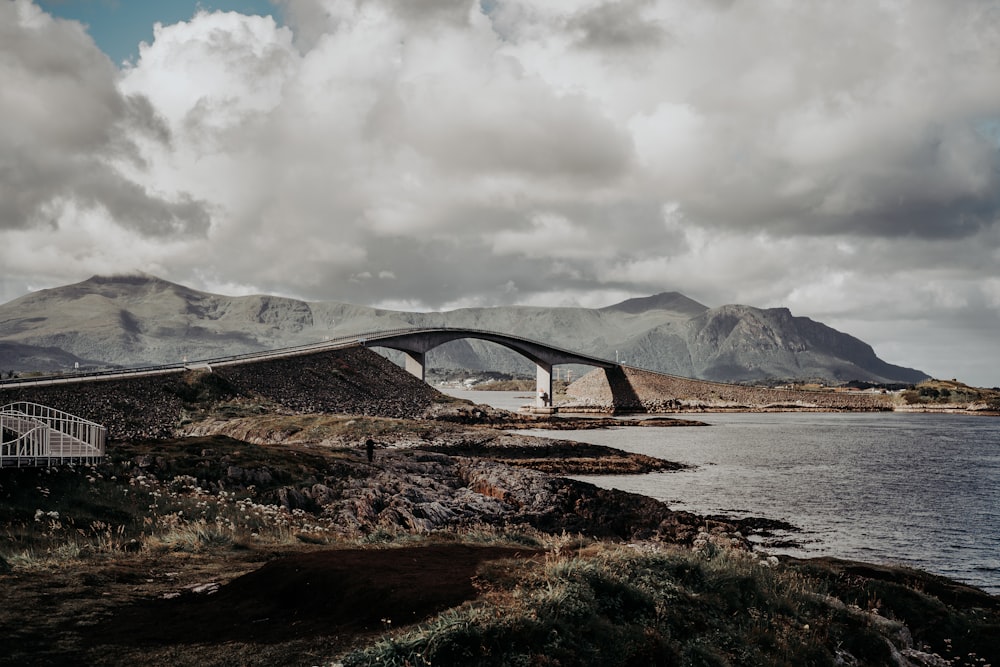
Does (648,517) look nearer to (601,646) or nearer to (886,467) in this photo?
(601,646)

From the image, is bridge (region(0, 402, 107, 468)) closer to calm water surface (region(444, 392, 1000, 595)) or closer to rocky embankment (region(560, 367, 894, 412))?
calm water surface (region(444, 392, 1000, 595))

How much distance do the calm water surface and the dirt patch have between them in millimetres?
23042

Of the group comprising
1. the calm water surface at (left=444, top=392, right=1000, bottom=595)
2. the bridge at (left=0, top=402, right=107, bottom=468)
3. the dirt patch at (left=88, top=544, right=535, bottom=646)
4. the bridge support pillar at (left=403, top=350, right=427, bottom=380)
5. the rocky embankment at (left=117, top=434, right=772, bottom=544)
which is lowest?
the calm water surface at (left=444, top=392, right=1000, bottom=595)

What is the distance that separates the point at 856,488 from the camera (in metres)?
48.9

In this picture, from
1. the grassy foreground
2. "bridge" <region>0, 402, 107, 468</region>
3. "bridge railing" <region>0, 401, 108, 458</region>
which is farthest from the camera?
"bridge railing" <region>0, 401, 108, 458</region>

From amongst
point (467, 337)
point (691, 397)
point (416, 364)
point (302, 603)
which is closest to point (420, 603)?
point (302, 603)

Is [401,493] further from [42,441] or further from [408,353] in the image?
[408,353]

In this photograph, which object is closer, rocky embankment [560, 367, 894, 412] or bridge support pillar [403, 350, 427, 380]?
bridge support pillar [403, 350, 427, 380]

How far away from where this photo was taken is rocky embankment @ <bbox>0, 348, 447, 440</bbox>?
2266 inches

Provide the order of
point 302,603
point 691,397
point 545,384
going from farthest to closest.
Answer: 1. point 545,384
2. point 691,397
3. point 302,603

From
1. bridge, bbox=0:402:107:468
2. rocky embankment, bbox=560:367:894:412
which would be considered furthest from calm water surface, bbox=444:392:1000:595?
rocky embankment, bbox=560:367:894:412

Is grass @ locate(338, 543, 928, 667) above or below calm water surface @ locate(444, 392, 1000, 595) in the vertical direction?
above

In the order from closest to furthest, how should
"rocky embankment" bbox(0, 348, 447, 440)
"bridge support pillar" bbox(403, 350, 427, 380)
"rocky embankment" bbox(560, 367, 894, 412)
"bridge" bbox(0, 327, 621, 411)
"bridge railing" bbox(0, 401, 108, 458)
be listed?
1. "bridge railing" bbox(0, 401, 108, 458)
2. "rocky embankment" bbox(0, 348, 447, 440)
3. "bridge" bbox(0, 327, 621, 411)
4. "bridge support pillar" bbox(403, 350, 427, 380)
5. "rocky embankment" bbox(560, 367, 894, 412)

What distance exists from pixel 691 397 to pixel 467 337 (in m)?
57.9
